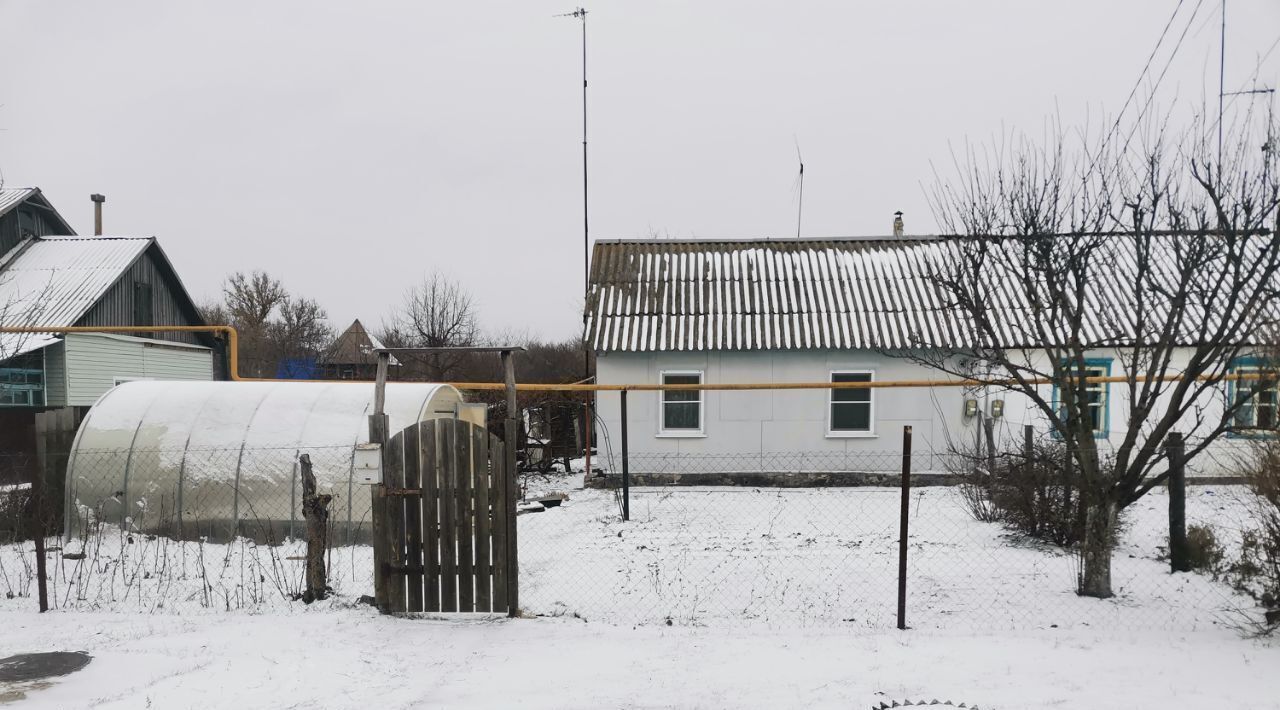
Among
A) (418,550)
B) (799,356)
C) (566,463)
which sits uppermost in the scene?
(799,356)

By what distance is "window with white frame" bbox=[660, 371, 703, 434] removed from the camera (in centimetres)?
1395

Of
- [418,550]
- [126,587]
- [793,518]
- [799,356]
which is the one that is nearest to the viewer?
[418,550]

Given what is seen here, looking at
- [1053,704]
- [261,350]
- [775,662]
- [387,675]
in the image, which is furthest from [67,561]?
[261,350]

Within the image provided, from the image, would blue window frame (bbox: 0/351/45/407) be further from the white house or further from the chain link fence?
the chain link fence

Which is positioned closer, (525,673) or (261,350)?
(525,673)

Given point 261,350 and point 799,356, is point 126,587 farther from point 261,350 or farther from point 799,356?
point 261,350

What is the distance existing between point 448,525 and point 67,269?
23.8 meters

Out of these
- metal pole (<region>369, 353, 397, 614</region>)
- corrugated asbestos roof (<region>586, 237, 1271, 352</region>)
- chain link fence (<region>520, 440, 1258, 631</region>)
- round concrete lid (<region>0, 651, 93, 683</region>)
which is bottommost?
chain link fence (<region>520, 440, 1258, 631</region>)

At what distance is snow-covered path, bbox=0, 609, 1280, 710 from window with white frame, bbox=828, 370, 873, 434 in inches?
337

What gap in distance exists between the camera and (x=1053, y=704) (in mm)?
4109

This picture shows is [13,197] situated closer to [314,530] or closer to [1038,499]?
[314,530]

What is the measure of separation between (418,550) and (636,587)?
216 cm

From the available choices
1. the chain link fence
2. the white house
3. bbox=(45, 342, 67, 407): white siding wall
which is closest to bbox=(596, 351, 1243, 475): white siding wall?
the white house

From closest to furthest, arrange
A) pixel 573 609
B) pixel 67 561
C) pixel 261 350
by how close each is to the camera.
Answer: pixel 573 609
pixel 67 561
pixel 261 350
